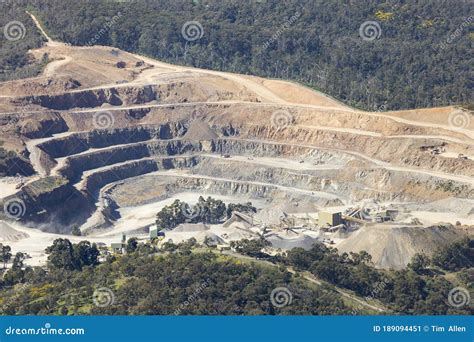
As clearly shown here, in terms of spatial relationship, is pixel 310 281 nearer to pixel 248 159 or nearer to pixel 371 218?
pixel 371 218

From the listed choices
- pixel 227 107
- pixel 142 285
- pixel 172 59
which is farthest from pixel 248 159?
pixel 142 285

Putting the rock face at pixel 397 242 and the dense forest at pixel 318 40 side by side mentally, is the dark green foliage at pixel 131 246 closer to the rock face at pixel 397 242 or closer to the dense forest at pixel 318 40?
the rock face at pixel 397 242

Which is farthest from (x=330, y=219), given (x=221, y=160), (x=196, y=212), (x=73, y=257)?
(x=221, y=160)

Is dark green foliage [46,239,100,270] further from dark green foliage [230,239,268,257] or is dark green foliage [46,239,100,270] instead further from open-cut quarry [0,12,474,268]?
dark green foliage [230,239,268,257]

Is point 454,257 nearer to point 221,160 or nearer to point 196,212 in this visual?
point 196,212

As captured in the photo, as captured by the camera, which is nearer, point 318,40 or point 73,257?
point 73,257
